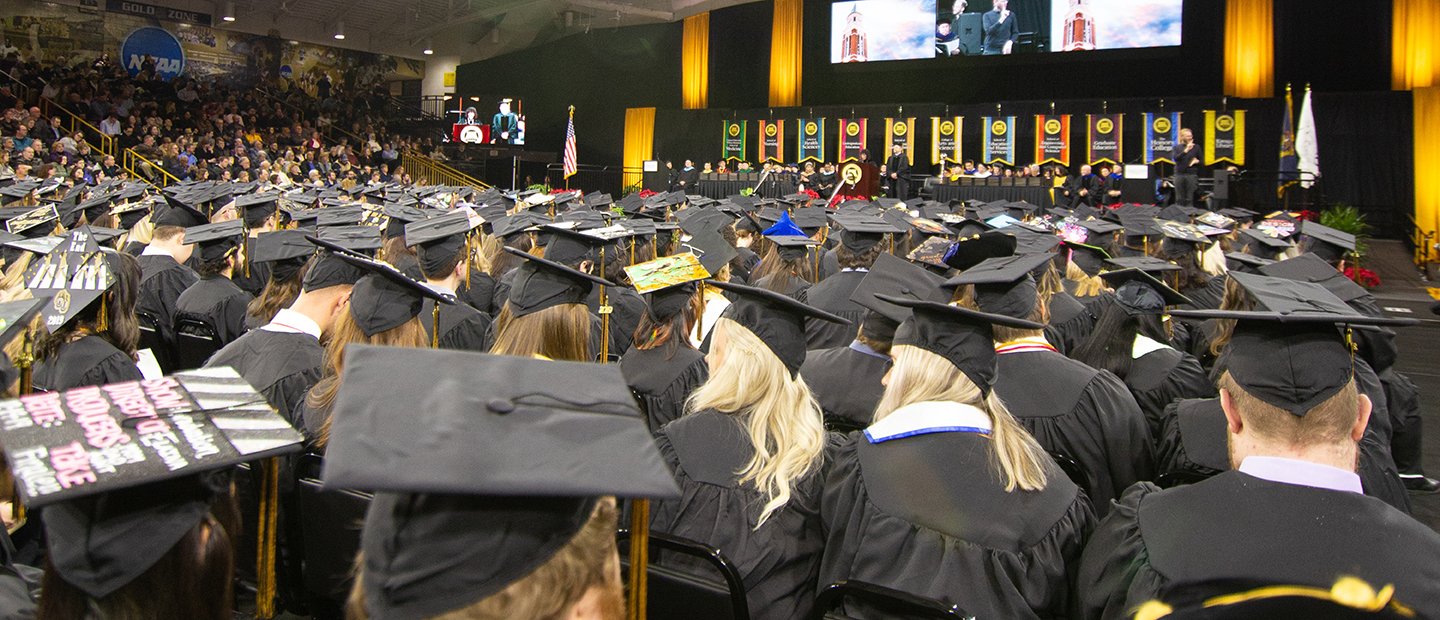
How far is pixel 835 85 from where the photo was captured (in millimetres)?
24703

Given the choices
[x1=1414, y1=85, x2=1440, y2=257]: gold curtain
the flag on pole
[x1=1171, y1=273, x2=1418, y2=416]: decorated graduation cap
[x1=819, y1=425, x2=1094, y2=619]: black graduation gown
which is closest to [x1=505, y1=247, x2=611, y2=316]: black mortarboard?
[x1=819, y1=425, x2=1094, y2=619]: black graduation gown

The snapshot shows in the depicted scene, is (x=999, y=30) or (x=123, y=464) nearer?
(x=123, y=464)

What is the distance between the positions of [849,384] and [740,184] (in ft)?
57.1

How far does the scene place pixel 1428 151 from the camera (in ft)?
58.9

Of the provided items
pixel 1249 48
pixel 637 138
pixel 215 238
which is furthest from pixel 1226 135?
pixel 215 238

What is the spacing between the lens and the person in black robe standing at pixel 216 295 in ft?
16.2

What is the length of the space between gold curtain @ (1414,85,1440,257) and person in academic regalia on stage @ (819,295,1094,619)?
20511mm

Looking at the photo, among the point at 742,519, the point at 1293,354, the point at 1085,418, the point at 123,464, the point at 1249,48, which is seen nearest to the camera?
the point at 123,464

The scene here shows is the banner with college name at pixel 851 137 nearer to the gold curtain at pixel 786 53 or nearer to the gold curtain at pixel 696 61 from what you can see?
the gold curtain at pixel 786 53

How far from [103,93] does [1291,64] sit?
27.4 meters

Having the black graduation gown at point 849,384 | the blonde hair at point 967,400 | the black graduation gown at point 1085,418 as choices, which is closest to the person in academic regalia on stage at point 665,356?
the black graduation gown at point 849,384

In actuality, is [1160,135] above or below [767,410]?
above

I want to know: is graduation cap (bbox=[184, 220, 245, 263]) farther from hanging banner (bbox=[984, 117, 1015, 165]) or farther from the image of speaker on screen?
the image of speaker on screen

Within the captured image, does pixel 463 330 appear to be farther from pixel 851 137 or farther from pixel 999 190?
pixel 851 137
